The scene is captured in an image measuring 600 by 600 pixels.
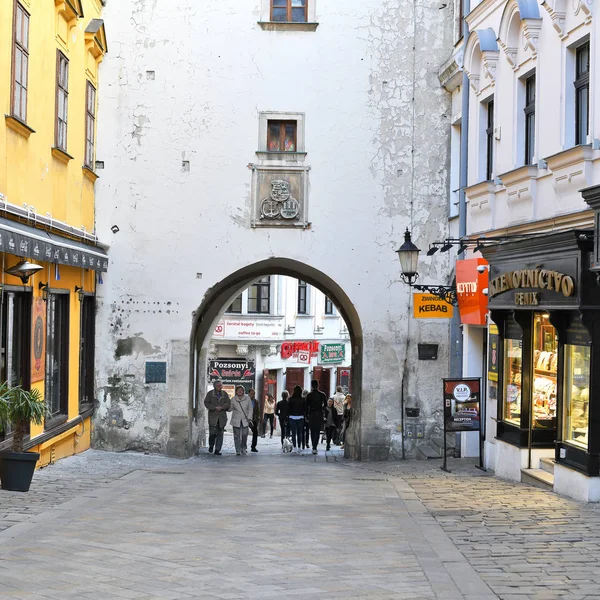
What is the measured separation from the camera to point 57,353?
56.0 ft

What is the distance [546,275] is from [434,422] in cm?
708

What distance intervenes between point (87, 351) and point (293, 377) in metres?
22.4

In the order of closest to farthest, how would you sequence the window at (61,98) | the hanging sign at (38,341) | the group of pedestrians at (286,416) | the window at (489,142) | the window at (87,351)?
the hanging sign at (38,341)
the window at (61,98)
the window at (489,142)
the window at (87,351)
the group of pedestrians at (286,416)

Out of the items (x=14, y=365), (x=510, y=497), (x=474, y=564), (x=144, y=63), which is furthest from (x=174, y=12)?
(x=474, y=564)

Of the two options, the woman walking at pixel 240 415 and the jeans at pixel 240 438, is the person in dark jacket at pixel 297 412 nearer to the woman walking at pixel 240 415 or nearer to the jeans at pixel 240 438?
the woman walking at pixel 240 415

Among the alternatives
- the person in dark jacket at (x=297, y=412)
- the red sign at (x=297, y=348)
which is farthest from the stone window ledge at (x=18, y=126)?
the red sign at (x=297, y=348)

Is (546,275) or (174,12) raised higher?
(174,12)

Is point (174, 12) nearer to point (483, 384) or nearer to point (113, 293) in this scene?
point (113, 293)

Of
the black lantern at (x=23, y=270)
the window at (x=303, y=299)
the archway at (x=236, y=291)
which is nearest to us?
the black lantern at (x=23, y=270)

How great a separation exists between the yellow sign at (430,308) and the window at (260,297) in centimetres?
1982

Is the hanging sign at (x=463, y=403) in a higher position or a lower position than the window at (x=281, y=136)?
lower

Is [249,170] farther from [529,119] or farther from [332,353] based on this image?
[332,353]

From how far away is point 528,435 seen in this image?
1494cm

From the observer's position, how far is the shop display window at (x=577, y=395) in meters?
12.7
